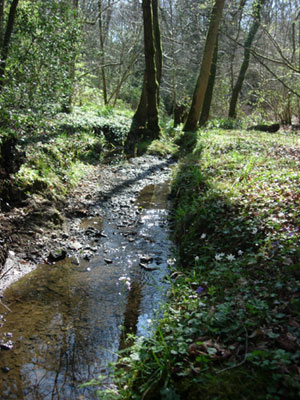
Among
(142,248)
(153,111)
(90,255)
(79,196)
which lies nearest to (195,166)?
(79,196)

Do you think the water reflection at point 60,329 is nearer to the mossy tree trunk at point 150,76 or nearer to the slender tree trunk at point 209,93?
the mossy tree trunk at point 150,76

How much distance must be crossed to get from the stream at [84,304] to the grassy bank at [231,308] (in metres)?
0.36

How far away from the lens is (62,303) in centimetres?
405

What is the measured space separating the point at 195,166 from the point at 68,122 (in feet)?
15.7

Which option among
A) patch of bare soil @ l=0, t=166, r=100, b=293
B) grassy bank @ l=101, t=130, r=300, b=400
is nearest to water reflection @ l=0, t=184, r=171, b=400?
patch of bare soil @ l=0, t=166, r=100, b=293

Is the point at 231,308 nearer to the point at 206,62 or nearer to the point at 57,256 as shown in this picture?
the point at 57,256

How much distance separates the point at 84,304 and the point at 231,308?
1917 mm

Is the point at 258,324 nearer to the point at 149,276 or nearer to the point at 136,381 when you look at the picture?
the point at 136,381

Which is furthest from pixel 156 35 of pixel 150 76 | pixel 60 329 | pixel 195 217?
pixel 60 329

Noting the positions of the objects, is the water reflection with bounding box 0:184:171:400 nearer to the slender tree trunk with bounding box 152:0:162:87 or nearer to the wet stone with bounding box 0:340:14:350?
the wet stone with bounding box 0:340:14:350

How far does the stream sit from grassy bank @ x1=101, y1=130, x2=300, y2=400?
0.36 m

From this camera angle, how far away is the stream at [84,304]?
2.98 m

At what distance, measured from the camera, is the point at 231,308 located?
2.98 metres

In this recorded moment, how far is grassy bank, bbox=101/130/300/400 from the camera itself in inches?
90.7
